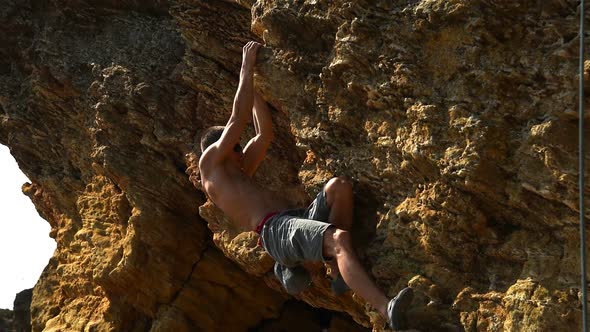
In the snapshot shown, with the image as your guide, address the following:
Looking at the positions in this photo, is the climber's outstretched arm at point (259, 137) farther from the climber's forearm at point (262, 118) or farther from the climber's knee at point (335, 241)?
the climber's knee at point (335, 241)

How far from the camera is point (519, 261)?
18.4 ft

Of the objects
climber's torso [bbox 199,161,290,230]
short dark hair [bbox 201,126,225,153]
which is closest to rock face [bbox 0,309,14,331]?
short dark hair [bbox 201,126,225,153]

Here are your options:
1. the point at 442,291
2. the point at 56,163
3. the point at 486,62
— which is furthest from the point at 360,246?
the point at 56,163

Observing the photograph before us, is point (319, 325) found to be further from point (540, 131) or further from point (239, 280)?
point (540, 131)

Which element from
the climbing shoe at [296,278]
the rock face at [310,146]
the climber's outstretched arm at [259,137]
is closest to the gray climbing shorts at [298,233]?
the climbing shoe at [296,278]

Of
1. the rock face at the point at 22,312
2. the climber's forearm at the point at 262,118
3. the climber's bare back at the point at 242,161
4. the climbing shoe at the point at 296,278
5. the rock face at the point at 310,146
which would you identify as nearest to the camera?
the rock face at the point at 310,146

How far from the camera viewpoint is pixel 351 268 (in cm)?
616

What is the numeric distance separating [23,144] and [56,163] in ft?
1.49

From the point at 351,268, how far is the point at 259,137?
1522 mm

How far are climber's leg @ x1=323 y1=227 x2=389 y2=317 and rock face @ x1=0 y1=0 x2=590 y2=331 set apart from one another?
9.2 inches

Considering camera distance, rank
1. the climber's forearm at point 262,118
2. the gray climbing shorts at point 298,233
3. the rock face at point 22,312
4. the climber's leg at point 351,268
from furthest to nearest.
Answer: the rock face at point 22,312
the climber's forearm at point 262,118
the gray climbing shorts at point 298,233
the climber's leg at point 351,268

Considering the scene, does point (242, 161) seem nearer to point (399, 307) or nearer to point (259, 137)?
point (259, 137)

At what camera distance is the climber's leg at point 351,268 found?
19.8 ft

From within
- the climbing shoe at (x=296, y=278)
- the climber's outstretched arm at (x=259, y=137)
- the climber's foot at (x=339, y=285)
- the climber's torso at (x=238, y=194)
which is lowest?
the climber's foot at (x=339, y=285)
